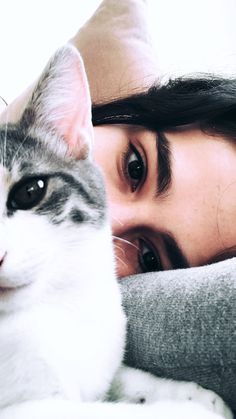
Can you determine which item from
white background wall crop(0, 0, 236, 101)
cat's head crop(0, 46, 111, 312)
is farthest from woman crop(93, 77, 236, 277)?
white background wall crop(0, 0, 236, 101)

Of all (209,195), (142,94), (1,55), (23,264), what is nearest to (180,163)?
(209,195)

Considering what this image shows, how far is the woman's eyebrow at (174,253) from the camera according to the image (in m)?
0.85

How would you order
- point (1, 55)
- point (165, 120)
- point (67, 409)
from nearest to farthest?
point (67, 409) < point (165, 120) < point (1, 55)

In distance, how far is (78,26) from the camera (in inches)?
72.3

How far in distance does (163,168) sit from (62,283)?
328 mm

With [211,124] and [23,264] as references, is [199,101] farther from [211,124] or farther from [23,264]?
[23,264]

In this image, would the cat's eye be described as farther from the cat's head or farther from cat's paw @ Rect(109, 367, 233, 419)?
cat's paw @ Rect(109, 367, 233, 419)

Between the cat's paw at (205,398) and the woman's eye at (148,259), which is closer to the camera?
the cat's paw at (205,398)

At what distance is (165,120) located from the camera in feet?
3.16

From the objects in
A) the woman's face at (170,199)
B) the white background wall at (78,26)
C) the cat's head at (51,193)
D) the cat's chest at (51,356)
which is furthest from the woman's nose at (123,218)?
the white background wall at (78,26)

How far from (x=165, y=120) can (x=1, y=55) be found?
1.07m

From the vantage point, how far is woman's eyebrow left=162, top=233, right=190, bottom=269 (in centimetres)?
85

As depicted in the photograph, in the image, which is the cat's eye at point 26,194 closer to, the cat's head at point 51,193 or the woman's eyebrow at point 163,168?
the cat's head at point 51,193

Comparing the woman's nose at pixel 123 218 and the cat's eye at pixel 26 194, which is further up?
the cat's eye at pixel 26 194
